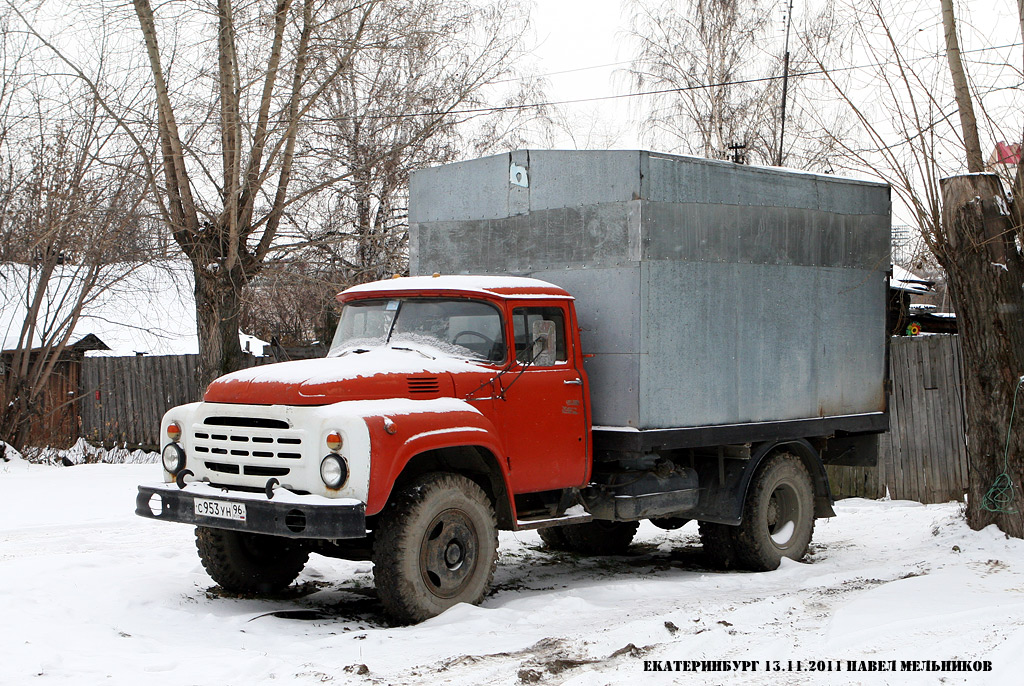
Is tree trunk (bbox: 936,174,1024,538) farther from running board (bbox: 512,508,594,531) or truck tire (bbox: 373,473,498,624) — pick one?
truck tire (bbox: 373,473,498,624)

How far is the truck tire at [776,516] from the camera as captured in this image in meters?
8.91

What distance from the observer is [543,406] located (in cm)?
759

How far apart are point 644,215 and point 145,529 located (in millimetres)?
6220

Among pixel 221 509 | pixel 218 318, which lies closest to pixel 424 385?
pixel 221 509

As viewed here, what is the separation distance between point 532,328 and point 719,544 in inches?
116

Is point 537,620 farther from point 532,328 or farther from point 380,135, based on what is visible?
point 380,135

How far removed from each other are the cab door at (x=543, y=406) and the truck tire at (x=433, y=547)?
57 centimetres

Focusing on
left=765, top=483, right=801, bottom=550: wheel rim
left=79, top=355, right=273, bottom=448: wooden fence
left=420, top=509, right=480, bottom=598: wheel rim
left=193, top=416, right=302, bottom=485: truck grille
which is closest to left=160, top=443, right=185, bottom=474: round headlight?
left=193, top=416, right=302, bottom=485: truck grille

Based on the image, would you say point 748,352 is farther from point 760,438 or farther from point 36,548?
point 36,548

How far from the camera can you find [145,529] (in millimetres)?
10477

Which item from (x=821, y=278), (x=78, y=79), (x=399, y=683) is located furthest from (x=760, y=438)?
(x=78, y=79)

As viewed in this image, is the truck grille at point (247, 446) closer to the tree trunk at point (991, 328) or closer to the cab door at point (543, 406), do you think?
the cab door at point (543, 406)

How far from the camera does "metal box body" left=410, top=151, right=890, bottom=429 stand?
792 centimetres

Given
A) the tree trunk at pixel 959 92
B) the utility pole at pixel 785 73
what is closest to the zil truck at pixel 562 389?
the tree trunk at pixel 959 92
